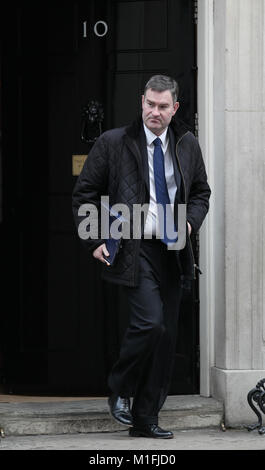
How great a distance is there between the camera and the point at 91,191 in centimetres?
707

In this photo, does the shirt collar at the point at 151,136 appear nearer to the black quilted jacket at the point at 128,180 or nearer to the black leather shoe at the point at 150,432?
the black quilted jacket at the point at 128,180

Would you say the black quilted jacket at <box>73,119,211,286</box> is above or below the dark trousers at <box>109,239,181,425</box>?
above

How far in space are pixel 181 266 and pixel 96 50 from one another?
1843 mm

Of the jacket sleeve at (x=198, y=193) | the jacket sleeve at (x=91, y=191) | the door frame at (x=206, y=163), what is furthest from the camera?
the door frame at (x=206, y=163)

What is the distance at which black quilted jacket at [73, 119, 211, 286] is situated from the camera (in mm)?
6965

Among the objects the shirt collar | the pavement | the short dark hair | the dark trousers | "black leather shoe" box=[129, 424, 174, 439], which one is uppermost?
the short dark hair

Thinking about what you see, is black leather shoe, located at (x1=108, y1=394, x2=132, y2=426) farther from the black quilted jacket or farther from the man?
the black quilted jacket

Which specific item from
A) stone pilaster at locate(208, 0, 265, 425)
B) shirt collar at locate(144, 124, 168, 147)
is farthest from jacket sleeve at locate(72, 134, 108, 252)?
stone pilaster at locate(208, 0, 265, 425)

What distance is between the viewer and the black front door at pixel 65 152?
8117 mm

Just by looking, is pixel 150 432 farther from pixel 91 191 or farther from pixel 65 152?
pixel 65 152

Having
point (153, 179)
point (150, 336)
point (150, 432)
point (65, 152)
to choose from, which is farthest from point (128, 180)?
point (150, 432)

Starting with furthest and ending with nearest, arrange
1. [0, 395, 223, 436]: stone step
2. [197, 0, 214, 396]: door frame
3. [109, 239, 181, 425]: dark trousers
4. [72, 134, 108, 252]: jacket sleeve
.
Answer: [197, 0, 214, 396]: door frame
[0, 395, 223, 436]: stone step
[72, 134, 108, 252]: jacket sleeve
[109, 239, 181, 425]: dark trousers

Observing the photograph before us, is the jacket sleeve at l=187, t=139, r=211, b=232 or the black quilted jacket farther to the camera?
the jacket sleeve at l=187, t=139, r=211, b=232

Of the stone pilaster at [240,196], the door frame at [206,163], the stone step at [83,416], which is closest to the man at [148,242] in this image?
the stone step at [83,416]
